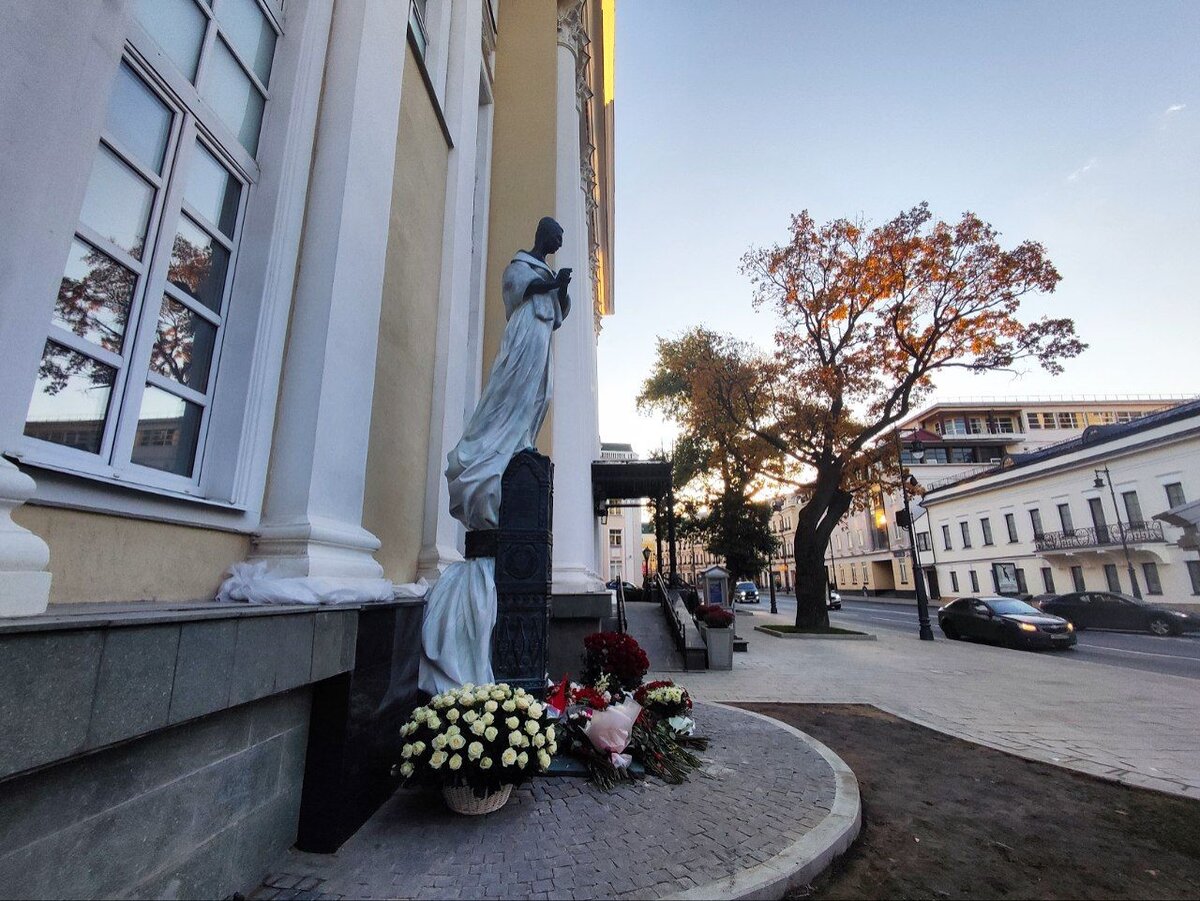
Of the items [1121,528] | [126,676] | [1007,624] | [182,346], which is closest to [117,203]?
[182,346]

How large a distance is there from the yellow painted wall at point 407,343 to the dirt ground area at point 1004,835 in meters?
3.67

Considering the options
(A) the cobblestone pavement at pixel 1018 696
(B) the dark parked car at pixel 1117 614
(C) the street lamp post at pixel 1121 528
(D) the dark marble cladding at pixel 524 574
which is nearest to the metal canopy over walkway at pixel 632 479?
(A) the cobblestone pavement at pixel 1018 696

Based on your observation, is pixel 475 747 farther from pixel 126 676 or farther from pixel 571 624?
pixel 571 624

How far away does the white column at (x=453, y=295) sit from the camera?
5344 millimetres

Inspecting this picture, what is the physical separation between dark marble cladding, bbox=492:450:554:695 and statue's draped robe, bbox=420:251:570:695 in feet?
0.38

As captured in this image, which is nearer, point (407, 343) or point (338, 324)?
point (338, 324)

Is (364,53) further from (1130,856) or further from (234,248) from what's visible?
(1130,856)

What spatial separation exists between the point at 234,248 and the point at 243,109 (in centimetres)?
88

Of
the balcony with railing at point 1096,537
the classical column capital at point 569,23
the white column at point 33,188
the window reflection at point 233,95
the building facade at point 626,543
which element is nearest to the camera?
the white column at point 33,188

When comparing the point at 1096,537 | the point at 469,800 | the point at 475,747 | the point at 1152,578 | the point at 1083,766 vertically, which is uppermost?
the point at 1096,537

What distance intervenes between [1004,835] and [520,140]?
1075 cm

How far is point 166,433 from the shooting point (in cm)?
269

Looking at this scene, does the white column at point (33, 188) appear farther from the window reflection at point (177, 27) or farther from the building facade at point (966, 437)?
the building facade at point (966, 437)

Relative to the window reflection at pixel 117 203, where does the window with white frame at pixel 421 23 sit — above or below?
above
